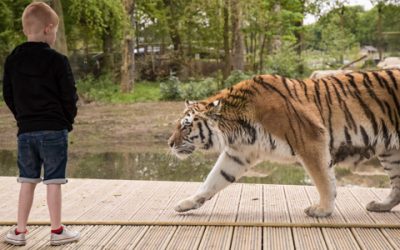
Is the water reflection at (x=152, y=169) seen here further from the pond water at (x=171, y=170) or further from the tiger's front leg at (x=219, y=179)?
the tiger's front leg at (x=219, y=179)

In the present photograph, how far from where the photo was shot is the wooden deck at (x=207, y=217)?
6.91ft

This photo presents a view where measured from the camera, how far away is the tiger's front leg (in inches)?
101

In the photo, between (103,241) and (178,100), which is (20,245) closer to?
(103,241)

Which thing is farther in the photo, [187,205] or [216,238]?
[187,205]

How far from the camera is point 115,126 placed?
7.16 meters

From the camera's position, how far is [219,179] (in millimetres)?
2617

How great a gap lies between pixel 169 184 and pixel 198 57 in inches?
329

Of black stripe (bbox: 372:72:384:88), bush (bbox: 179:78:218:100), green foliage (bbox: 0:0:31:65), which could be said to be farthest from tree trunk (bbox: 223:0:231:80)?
black stripe (bbox: 372:72:384:88)

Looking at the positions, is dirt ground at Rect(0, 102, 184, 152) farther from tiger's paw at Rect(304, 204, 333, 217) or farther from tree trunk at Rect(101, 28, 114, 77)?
tiger's paw at Rect(304, 204, 333, 217)

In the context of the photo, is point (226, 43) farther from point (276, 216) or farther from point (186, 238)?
point (186, 238)

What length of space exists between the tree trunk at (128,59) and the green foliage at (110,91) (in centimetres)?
13

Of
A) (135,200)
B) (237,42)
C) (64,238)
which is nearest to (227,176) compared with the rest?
(135,200)

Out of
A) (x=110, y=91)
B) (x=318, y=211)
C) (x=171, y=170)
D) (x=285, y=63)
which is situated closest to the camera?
(x=318, y=211)

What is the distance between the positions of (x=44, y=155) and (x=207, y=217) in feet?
2.43
